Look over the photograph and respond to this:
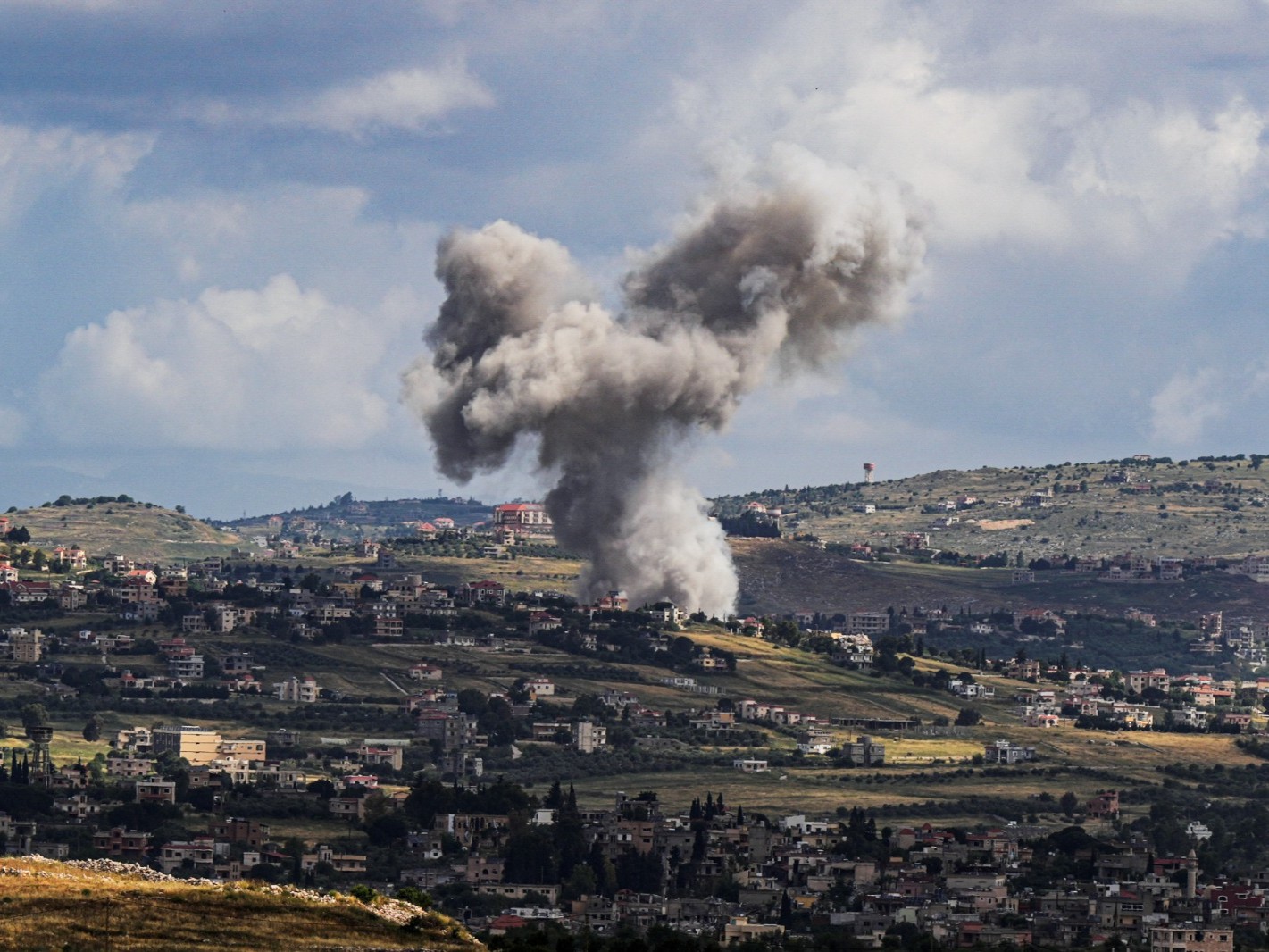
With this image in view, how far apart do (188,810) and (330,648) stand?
52.3 meters

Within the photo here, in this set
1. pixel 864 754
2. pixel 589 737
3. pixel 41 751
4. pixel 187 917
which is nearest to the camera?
pixel 187 917

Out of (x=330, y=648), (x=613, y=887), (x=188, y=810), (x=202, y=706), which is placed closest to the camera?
(x=613, y=887)

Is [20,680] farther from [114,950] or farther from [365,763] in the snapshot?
[114,950]

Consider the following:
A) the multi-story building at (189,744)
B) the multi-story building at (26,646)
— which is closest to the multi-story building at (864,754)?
the multi-story building at (189,744)

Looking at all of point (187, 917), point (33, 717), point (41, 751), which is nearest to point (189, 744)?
point (41, 751)

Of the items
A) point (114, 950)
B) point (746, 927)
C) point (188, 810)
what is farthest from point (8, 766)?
point (114, 950)

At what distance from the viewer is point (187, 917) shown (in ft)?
157

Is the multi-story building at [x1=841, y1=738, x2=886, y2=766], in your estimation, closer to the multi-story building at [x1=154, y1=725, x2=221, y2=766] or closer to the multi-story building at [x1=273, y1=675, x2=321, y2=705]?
the multi-story building at [x1=273, y1=675, x2=321, y2=705]

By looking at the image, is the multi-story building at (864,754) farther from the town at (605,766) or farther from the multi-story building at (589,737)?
the multi-story building at (589,737)

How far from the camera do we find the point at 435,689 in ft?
501

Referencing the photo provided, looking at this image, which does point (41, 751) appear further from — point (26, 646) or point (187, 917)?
point (187, 917)

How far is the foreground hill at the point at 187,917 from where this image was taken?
45688 millimetres

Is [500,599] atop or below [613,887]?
atop

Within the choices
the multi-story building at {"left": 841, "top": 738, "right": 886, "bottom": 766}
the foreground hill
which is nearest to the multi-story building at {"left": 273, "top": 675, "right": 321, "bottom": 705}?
the multi-story building at {"left": 841, "top": 738, "right": 886, "bottom": 766}
